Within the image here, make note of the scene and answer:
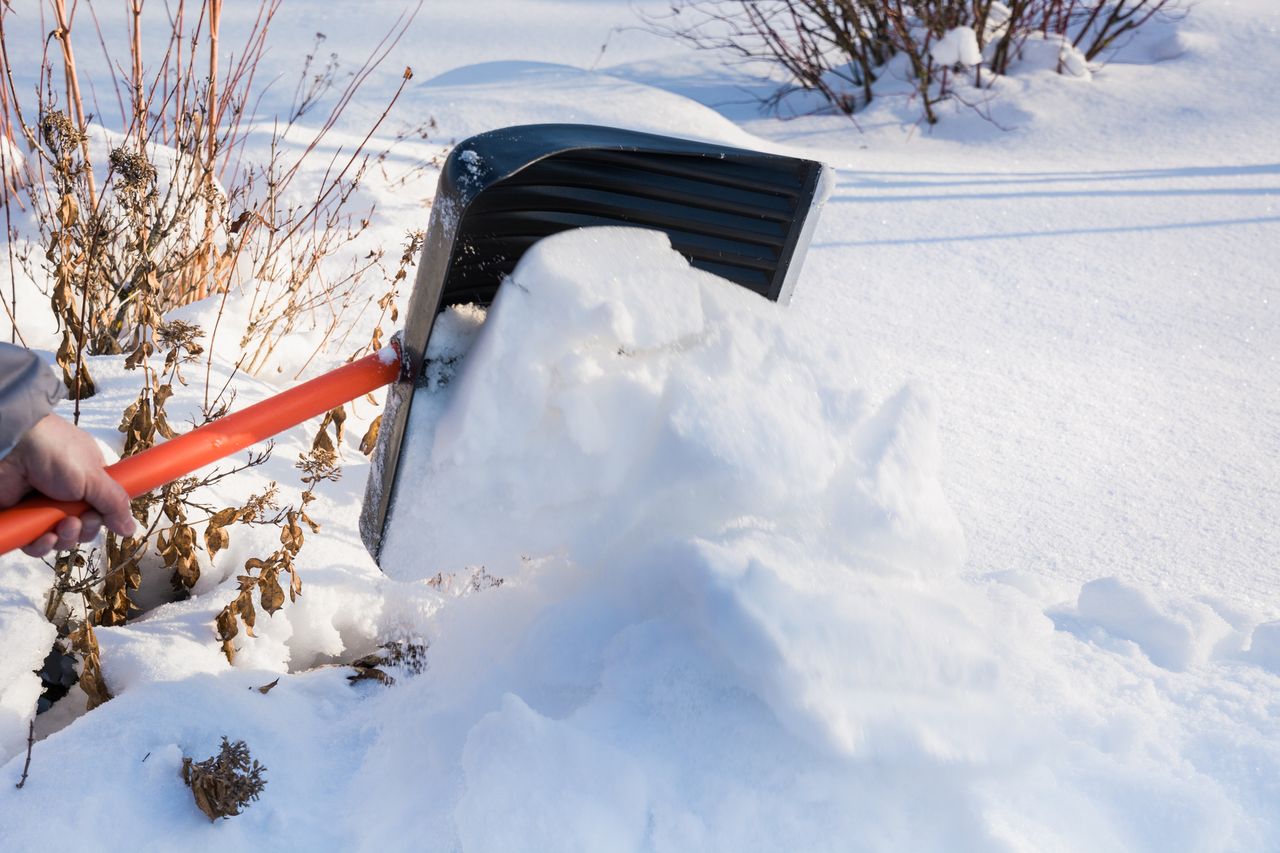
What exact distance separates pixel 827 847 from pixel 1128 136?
4.62 meters

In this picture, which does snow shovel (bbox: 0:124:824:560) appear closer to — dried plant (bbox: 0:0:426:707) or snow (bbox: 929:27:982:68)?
dried plant (bbox: 0:0:426:707)

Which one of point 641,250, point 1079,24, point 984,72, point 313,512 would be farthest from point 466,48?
point 641,250

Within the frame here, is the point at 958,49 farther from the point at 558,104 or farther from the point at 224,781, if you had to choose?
the point at 224,781

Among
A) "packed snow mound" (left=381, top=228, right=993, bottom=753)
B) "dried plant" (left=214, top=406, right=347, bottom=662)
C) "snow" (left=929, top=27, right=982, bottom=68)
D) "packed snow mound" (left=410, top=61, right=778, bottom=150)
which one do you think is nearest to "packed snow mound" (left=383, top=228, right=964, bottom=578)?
"packed snow mound" (left=381, top=228, right=993, bottom=753)

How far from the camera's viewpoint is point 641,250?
1.30m

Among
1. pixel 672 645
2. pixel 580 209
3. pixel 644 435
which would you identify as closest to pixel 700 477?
pixel 644 435

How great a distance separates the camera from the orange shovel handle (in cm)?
107

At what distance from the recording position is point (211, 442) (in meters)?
1.17

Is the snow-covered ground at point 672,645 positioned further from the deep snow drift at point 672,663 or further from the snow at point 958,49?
the snow at point 958,49

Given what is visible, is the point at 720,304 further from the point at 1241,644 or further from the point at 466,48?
the point at 466,48

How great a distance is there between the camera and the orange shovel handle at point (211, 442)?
107cm

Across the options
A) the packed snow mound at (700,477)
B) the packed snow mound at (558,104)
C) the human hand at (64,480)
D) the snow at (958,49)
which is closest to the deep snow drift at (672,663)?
the packed snow mound at (700,477)

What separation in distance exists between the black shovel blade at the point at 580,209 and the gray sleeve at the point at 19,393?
1.31 ft

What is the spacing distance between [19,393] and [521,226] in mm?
592
